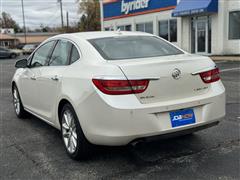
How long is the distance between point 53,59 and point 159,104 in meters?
2.07

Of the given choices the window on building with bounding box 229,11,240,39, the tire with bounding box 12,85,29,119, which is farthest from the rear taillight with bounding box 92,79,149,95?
the window on building with bounding box 229,11,240,39

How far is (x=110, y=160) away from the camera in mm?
4227

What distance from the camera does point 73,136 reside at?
425 centimetres

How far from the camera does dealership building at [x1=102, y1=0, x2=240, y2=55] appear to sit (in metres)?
20.7

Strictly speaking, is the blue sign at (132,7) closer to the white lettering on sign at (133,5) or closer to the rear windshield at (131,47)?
the white lettering on sign at (133,5)

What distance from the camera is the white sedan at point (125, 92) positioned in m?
3.60

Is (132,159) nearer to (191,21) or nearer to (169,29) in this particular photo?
(191,21)

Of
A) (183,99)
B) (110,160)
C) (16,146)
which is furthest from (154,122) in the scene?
(16,146)

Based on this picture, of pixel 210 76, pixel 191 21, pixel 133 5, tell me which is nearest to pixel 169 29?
pixel 191 21

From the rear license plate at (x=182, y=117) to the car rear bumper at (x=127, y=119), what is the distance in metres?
0.04

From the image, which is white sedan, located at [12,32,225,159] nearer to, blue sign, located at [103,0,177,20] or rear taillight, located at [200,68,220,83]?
rear taillight, located at [200,68,220,83]

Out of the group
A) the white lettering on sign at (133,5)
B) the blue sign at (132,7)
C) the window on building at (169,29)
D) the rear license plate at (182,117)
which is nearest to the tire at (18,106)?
the rear license plate at (182,117)

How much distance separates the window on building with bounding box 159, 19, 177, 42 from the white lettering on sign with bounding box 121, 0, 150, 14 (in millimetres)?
2356

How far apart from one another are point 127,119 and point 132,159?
2.87 feet
